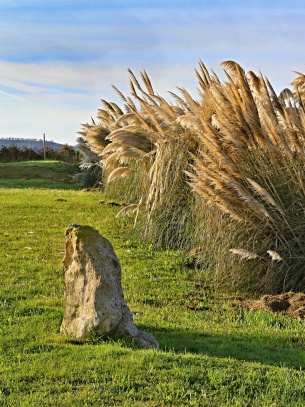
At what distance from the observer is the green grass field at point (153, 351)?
153 inches

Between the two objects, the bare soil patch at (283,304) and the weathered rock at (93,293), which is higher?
the weathered rock at (93,293)

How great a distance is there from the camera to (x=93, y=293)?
483 cm

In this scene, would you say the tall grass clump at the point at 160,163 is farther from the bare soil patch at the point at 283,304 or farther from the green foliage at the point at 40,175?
the green foliage at the point at 40,175

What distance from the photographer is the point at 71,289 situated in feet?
16.4

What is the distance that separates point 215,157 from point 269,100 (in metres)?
1.02

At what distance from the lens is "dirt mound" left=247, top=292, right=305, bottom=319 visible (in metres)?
6.15

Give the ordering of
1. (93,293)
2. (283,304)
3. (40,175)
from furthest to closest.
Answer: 1. (40,175)
2. (283,304)
3. (93,293)

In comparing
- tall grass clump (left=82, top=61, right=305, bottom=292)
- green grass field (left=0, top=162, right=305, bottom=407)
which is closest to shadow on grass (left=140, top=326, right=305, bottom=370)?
green grass field (left=0, top=162, right=305, bottom=407)

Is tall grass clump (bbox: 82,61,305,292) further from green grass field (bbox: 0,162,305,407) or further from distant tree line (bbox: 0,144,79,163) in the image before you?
distant tree line (bbox: 0,144,79,163)

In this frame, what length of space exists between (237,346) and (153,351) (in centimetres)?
86

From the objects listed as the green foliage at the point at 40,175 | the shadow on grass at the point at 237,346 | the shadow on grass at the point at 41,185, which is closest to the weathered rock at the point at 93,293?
the shadow on grass at the point at 237,346

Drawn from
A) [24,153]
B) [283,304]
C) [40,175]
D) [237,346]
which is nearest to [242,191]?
[283,304]

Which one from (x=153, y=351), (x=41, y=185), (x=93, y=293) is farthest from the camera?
(x=41, y=185)

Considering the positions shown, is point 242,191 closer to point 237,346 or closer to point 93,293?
point 237,346
